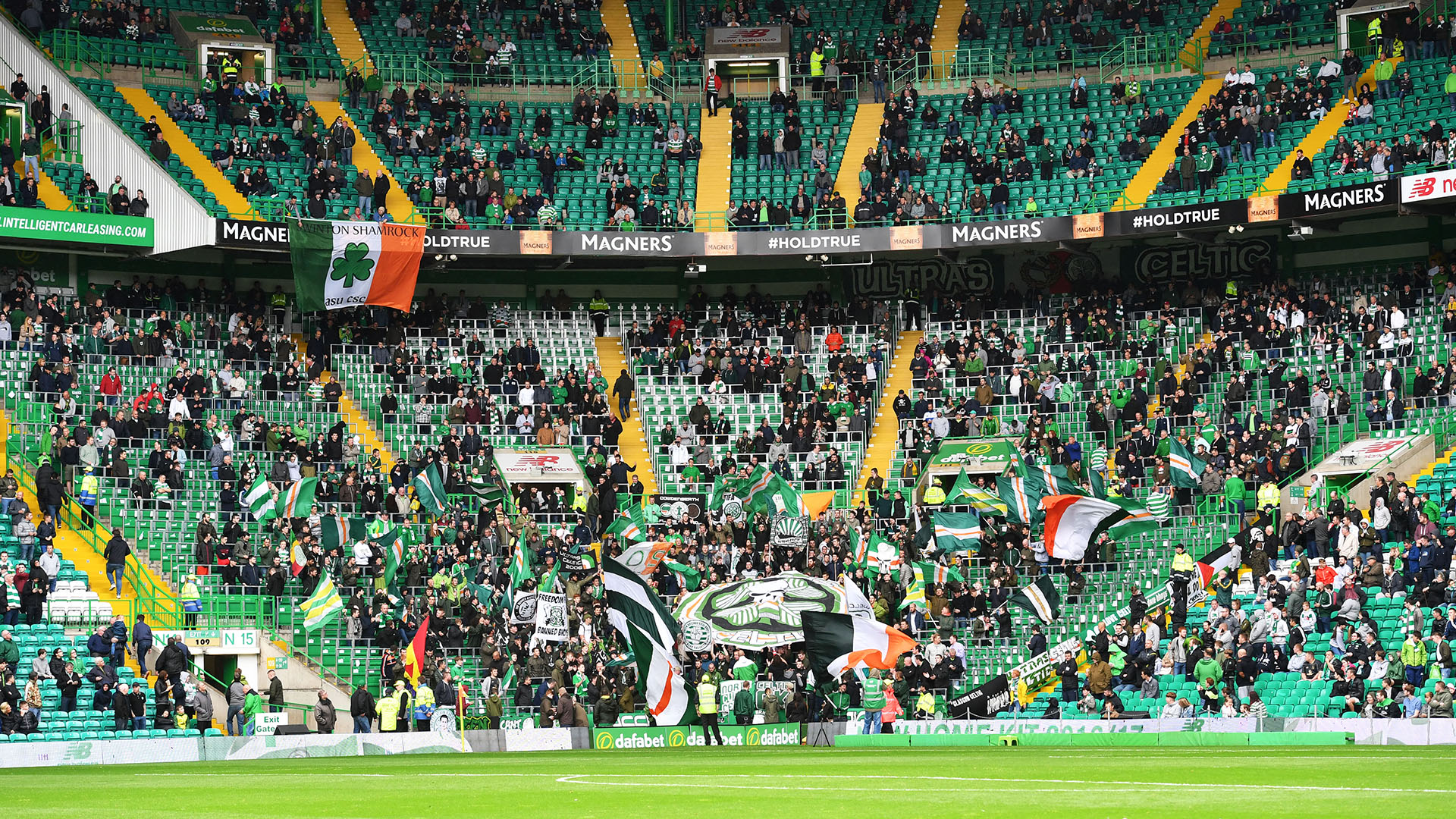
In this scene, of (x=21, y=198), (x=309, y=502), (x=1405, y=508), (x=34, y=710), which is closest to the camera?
(x=34, y=710)

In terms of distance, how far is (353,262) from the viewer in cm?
4609

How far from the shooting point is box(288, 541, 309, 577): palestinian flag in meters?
38.7

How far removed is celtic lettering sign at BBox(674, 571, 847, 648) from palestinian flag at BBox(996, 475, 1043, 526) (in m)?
4.71

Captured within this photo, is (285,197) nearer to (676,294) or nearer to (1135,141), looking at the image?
(676,294)

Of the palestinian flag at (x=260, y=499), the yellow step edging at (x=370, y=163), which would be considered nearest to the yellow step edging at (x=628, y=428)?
the yellow step edging at (x=370, y=163)

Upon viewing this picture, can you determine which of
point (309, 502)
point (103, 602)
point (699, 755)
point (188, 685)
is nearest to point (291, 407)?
point (309, 502)

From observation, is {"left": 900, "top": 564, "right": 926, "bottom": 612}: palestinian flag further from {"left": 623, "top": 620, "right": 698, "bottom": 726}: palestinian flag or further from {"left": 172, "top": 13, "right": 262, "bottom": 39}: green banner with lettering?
{"left": 172, "top": 13, "right": 262, "bottom": 39}: green banner with lettering

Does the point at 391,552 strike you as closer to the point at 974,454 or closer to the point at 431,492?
the point at 431,492

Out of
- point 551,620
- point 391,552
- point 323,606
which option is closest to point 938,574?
point 551,620

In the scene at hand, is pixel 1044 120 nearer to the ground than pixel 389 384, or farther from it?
farther from it

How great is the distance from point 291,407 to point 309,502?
19.4 ft

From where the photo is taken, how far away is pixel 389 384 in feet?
153

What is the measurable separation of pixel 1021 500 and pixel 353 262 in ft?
56.3

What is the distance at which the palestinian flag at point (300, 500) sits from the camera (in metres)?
39.9
